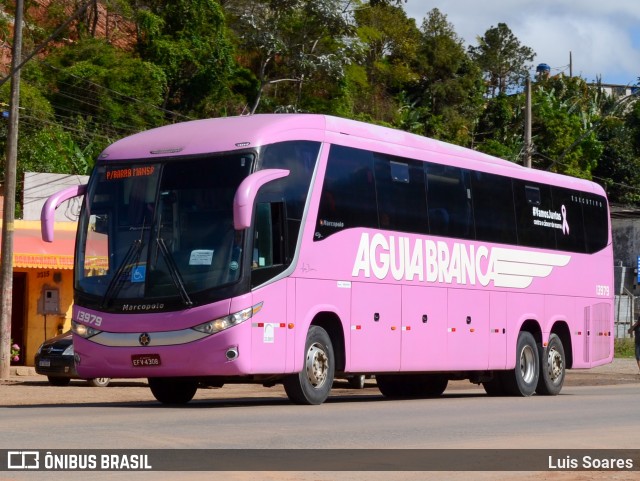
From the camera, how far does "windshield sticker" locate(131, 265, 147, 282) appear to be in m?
16.5

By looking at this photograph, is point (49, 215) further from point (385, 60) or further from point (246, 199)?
point (385, 60)

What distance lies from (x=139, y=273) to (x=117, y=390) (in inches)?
384

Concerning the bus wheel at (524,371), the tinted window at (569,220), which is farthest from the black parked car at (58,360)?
the tinted window at (569,220)

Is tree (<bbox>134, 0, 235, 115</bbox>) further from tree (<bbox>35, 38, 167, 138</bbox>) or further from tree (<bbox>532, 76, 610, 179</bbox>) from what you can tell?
tree (<bbox>532, 76, 610, 179</bbox>)

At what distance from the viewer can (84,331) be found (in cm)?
1694

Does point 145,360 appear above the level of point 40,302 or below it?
below

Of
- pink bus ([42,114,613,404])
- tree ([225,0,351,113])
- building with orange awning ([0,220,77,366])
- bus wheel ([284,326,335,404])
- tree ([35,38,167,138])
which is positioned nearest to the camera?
pink bus ([42,114,613,404])

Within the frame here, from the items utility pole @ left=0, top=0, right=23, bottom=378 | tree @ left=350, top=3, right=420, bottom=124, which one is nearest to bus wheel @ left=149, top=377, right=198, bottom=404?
utility pole @ left=0, top=0, right=23, bottom=378

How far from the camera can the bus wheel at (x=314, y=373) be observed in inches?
683

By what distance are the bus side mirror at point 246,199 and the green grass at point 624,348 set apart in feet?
114

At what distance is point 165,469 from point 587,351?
54.2 ft

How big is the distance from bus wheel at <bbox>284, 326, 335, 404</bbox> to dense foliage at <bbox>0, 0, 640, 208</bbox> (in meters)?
26.0

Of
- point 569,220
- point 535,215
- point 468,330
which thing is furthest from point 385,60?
point 468,330

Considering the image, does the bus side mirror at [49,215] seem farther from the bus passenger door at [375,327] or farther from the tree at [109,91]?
the tree at [109,91]
